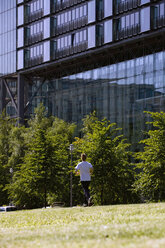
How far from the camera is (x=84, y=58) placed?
64250 millimetres

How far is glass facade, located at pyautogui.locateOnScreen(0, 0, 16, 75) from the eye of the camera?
2928 inches

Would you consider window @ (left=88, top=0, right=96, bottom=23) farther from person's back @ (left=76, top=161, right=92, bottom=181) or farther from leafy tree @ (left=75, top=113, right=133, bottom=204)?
person's back @ (left=76, top=161, right=92, bottom=181)

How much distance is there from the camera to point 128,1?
185 ft

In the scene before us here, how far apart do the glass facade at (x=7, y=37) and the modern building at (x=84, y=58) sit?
0.46 feet

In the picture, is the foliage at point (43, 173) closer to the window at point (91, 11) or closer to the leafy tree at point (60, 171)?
the leafy tree at point (60, 171)

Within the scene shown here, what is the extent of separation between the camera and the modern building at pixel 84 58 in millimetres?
55406

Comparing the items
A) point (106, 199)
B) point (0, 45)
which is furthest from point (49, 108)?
point (106, 199)

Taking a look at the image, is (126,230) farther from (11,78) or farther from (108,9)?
(11,78)

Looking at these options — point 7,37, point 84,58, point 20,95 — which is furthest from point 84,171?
point 7,37

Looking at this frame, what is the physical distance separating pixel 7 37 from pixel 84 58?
1704 cm

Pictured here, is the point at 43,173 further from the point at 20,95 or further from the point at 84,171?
the point at 20,95

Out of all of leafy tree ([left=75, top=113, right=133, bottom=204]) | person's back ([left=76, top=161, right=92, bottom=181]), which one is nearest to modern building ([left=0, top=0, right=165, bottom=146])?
leafy tree ([left=75, top=113, right=133, bottom=204])

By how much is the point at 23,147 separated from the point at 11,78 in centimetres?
2145

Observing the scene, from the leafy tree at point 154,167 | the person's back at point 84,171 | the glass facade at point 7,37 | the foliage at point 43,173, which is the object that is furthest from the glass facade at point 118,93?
the person's back at point 84,171
